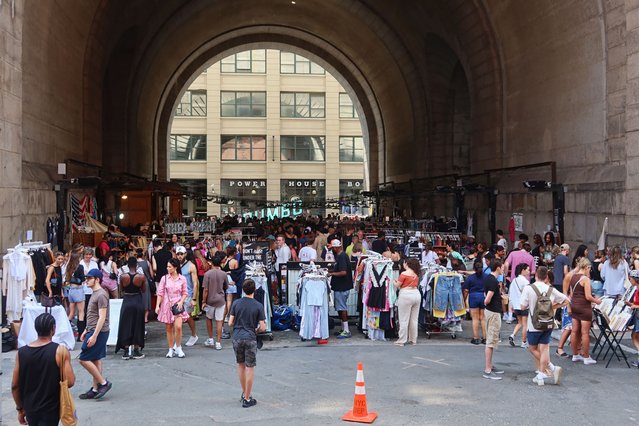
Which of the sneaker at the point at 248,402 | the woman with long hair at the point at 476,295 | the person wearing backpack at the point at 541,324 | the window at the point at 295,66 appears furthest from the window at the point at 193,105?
the sneaker at the point at 248,402

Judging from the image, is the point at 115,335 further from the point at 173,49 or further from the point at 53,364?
the point at 173,49

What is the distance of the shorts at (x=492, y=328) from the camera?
931 cm

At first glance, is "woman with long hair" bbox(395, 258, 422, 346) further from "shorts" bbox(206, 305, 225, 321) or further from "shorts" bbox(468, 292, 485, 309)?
"shorts" bbox(206, 305, 225, 321)

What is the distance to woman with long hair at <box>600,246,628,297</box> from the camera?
1181 cm

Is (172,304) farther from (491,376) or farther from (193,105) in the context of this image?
(193,105)

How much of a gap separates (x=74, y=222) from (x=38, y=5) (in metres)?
5.96

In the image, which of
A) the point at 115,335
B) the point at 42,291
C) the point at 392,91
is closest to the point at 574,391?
the point at 115,335

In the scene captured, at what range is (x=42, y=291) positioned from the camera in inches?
487

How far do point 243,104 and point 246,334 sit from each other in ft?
166

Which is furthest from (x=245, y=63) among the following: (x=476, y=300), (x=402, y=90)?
(x=476, y=300)

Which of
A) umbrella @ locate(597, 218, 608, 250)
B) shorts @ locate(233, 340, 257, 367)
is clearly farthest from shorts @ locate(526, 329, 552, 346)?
umbrella @ locate(597, 218, 608, 250)

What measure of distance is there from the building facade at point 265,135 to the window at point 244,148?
0.29 ft

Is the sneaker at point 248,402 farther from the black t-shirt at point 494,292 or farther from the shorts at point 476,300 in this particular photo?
the shorts at point 476,300

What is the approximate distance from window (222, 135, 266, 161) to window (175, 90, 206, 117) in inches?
120
